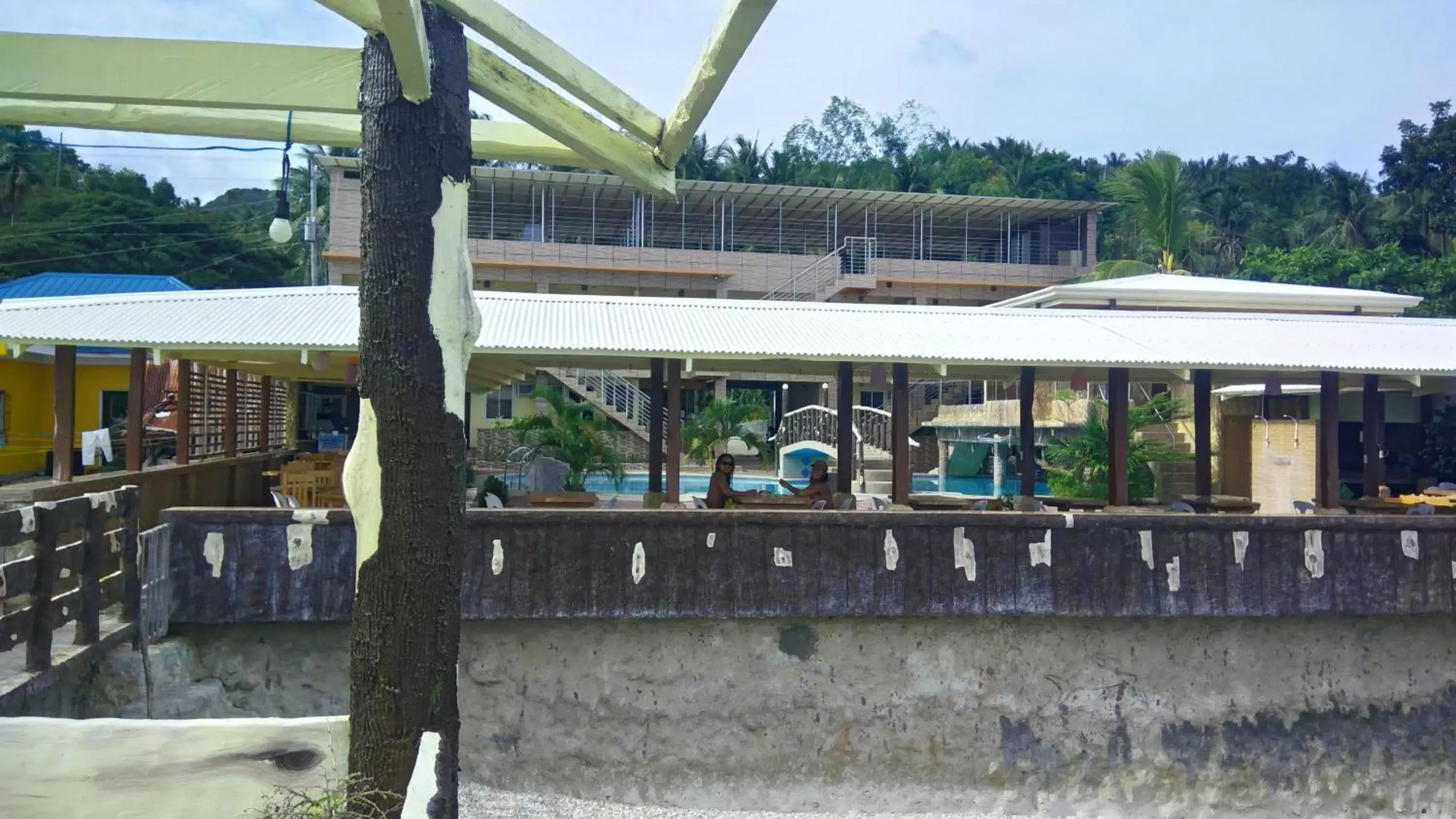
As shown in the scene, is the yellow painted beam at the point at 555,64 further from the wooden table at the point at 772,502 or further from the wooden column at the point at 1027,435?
the wooden column at the point at 1027,435

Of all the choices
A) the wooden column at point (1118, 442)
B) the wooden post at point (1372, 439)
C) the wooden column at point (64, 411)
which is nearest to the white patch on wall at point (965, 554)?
the wooden column at point (1118, 442)

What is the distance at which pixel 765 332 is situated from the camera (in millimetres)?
11438

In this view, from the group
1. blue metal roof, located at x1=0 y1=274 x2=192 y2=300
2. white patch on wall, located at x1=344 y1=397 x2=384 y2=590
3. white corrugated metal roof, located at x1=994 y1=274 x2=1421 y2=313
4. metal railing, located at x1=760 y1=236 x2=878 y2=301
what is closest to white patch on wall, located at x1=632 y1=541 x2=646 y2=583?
white patch on wall, located at x1=344 y1=397 x2=384 y2=590

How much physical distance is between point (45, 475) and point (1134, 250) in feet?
139

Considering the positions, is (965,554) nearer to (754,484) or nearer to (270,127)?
(270,127)

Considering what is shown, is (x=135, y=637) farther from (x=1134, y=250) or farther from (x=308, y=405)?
(x=1134, y=250)

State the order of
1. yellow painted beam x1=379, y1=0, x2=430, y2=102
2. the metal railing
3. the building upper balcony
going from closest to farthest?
yellow painted beam x1=379, y1=0, x2=430, y2=102 < the building upper balcony < the metal railing

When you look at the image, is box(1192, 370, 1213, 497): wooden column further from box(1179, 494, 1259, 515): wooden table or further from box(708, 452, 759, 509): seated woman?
box(708, 452, 759, 509): seated woman

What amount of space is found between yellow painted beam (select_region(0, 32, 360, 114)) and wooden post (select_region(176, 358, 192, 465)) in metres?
8.14

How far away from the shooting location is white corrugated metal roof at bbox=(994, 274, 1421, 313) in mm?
20641

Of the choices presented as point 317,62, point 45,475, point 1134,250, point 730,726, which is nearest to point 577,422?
point 45,475

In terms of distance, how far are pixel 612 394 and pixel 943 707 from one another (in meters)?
19.9

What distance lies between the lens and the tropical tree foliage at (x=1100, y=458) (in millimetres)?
17328

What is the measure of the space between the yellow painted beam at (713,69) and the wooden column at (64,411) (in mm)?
8126
